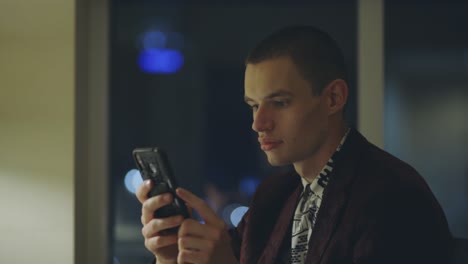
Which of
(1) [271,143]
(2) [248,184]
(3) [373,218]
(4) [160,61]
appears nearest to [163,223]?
(1) [271,143]

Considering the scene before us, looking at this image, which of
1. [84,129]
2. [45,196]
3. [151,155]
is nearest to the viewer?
[151,155]

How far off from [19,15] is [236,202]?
1131mm

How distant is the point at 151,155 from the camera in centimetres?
114

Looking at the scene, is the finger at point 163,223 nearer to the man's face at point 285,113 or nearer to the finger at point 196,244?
the finger at point 196,244

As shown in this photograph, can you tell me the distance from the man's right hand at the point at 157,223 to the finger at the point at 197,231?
25 mm

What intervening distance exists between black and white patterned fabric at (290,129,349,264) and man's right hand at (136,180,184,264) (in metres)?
0.23

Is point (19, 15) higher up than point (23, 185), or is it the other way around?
point (19, 15)

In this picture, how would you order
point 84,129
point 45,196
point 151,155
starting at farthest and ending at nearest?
point 84,129, point 45,196, point 151,155

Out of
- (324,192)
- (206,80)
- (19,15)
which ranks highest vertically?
(19,15)

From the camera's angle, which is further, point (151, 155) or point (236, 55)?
point (236, 55)

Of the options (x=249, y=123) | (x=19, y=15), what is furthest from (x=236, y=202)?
(x=19, y=15)

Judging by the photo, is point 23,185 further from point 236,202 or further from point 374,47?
point 374,47

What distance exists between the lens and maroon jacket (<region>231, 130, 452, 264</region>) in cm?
98

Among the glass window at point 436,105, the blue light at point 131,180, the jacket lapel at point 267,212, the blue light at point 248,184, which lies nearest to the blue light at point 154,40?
the blue light at point 131,180
